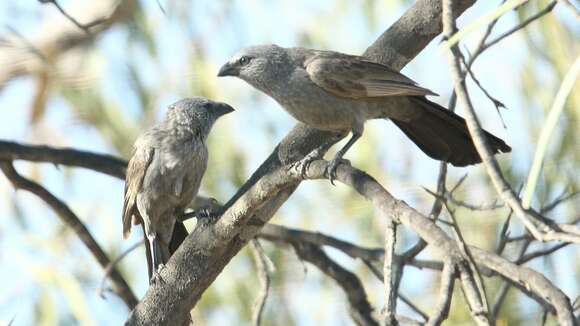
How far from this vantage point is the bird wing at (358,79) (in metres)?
3.44

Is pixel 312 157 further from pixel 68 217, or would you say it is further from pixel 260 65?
pixel 68 217

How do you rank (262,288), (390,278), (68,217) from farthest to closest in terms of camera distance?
(68,217) < (262,288) < (390,278)

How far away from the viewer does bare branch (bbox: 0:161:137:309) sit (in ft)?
13.4

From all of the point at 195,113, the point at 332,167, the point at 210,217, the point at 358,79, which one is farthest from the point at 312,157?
the point at 195,113

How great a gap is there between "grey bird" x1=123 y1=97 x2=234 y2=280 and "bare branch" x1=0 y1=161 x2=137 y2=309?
0.20 m

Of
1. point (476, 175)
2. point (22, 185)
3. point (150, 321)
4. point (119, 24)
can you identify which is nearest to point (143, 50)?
point (119, 24)

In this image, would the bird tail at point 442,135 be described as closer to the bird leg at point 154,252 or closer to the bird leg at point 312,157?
the bird leg at point 312,157

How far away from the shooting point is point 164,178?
3.89 meters

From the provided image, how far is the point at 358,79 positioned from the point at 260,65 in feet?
1.47

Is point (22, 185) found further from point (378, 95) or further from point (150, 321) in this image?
point (378, 95)

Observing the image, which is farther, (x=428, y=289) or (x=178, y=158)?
(x=428, y=289)

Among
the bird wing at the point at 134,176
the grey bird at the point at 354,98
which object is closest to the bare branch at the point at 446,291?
the grey bird at the point at 354,98

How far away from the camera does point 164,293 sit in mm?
3104

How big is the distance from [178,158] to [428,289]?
1977 mm
